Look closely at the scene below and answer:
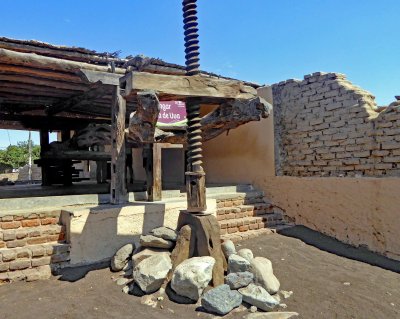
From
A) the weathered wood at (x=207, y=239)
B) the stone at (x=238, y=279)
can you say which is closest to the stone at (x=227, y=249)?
the weathered wood at (x=207, y=239)

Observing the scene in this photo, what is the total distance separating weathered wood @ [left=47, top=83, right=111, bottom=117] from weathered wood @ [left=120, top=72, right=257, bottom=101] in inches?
58.8

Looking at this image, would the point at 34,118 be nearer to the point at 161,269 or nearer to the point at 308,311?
the point at 161,269

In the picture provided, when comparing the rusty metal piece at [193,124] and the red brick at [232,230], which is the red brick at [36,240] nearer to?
the rusty metal piece at [193,124]

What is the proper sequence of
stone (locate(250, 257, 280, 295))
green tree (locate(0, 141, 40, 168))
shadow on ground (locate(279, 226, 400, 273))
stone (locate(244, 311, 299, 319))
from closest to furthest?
stone (locate(244, 311, 299, 319)), stone (locate(250, 257, 280, 295)), shadow on ground (locate(279, 226, 400, 273)), green tree (locate(0, 141, 40, 168))

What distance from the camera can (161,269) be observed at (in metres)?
3.70

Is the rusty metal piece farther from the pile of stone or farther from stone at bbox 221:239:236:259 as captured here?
the pile of stone

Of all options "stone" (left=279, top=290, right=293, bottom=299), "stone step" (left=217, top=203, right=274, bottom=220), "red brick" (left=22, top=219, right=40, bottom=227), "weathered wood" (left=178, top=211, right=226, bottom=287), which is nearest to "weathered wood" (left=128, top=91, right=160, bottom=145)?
"weathered wood" (left=178, top=211, right=226, bottom=287)

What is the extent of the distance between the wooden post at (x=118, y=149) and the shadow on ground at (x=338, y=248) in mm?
3262

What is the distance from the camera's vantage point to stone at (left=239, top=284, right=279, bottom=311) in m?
3.37

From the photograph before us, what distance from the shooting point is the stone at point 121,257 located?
4223mm

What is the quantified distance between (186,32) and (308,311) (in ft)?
11.7

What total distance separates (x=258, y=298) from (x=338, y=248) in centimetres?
280

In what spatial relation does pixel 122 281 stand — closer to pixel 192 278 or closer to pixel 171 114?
pixel 192 278

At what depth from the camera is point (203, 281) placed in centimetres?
354
